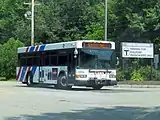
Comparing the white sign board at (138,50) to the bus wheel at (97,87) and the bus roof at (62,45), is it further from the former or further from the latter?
the bus wheel at (97,87)

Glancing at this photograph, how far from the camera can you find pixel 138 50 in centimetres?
4088

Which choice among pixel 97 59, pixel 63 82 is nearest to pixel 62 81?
pixel 63 82

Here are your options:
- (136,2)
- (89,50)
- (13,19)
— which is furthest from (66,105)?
(13,19)

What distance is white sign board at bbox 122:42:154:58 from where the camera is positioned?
4088 centimetres

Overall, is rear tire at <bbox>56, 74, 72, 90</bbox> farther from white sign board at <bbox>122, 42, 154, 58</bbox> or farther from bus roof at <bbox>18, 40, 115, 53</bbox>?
white sign board at <bbox>122, 42, 154, 58</bbox>

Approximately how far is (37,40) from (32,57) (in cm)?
3273

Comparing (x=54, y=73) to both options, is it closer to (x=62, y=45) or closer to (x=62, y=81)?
(x=62, y=81)

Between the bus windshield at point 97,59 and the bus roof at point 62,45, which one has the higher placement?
the bus roof at point 62,45

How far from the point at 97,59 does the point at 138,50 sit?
13.2 m

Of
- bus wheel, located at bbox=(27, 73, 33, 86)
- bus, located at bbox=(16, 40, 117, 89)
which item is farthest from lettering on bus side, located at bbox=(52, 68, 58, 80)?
→ bus wheel, located at bbox=(27, 73, 33, 86)

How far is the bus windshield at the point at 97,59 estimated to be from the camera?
28062mm

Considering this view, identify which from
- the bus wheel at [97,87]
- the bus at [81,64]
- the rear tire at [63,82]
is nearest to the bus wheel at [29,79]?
the bus at [81,64]

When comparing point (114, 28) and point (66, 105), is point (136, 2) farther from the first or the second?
point (66, 105)

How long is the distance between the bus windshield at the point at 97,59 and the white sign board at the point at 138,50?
12152mm
